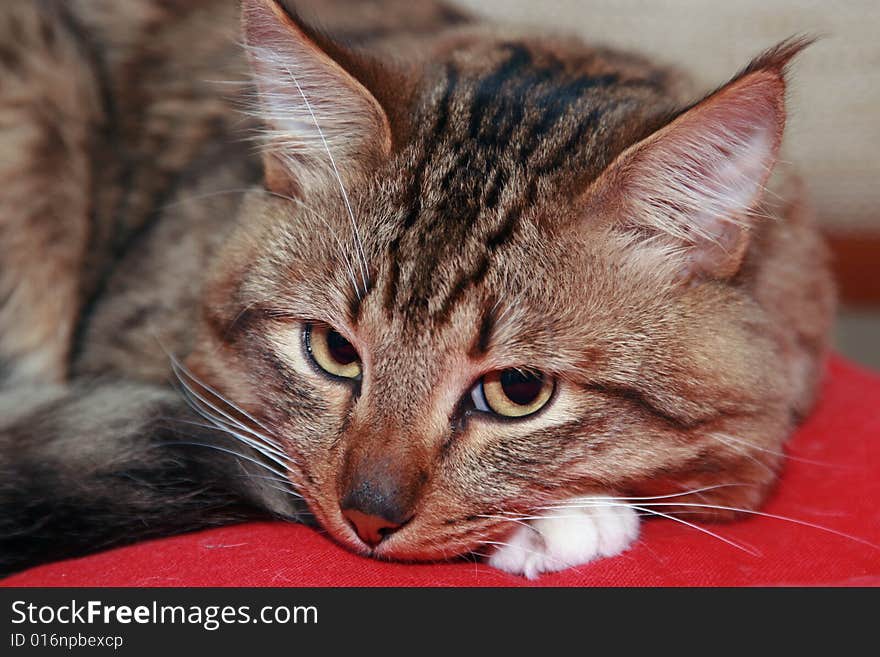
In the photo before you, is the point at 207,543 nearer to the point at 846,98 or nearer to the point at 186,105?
the point at 186,105

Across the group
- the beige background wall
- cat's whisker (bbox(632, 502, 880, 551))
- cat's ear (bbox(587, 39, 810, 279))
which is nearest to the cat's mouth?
cat's whisker (bbox(632, 502, 880, 551))

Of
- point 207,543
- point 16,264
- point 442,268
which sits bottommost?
point 207,543

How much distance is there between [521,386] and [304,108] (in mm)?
489

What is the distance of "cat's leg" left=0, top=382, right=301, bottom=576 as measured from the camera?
3.45ft

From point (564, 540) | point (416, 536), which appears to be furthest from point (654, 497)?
point (416, 536)

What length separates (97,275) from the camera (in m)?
1.61

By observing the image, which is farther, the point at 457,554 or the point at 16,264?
the point at 16,264

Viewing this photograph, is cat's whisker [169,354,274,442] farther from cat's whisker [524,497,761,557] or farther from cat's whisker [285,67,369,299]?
cat's whisker [524,497,761,557]

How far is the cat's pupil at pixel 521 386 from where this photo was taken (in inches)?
42.2

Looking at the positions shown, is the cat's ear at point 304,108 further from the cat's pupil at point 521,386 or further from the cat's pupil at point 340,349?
the cat's pupil at point 521,386

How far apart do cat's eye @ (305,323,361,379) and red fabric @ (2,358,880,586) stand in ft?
0.68

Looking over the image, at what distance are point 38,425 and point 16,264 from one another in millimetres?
409

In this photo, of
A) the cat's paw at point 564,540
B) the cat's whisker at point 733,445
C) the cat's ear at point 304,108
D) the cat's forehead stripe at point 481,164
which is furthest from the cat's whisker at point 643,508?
the cat's ear at point 304,108
